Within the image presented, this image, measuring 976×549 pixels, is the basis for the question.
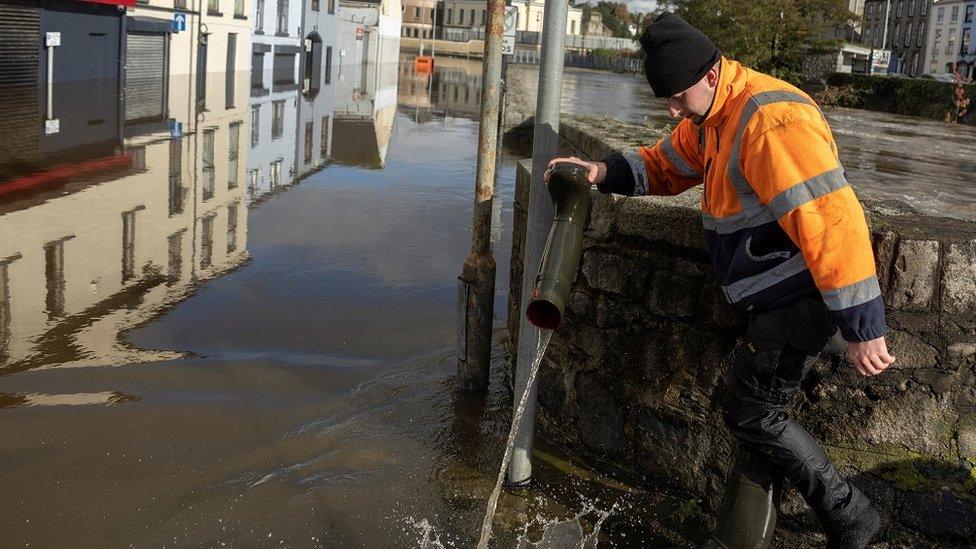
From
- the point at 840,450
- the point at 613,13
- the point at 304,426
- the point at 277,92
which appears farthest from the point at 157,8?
the point at 613,13

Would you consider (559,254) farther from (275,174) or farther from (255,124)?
(255,124)

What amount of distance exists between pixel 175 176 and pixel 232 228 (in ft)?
10.2

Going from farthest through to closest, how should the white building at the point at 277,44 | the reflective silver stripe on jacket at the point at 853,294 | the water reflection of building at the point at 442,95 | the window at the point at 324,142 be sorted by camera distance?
the white building at the point at 277,44
the water reflection of building at the point at 442,95
the window at the point at 324,142
the reflective silver stripe on jacket at the point at 853,294

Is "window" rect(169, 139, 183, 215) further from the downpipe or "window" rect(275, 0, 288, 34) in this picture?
"window" rect(275, 0, 288, 34)

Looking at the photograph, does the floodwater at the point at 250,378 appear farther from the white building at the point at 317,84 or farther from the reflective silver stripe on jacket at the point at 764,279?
the white building at the point at 317,84

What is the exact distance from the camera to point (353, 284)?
8.16 meters

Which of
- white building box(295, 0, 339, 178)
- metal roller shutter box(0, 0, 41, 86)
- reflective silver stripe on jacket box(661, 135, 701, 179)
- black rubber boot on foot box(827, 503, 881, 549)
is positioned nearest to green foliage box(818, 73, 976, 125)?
white building box(295, 0, 339, 178)

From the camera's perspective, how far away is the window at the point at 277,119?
19.3 metres

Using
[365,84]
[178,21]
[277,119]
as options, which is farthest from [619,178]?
[365,84]

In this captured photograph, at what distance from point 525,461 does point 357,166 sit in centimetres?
1144

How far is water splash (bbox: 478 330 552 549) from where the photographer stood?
4.00 m

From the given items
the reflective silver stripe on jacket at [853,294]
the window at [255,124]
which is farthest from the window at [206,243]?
the window at [255,124]

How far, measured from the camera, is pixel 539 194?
4230 mm

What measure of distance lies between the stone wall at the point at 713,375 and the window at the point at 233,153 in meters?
8.66
